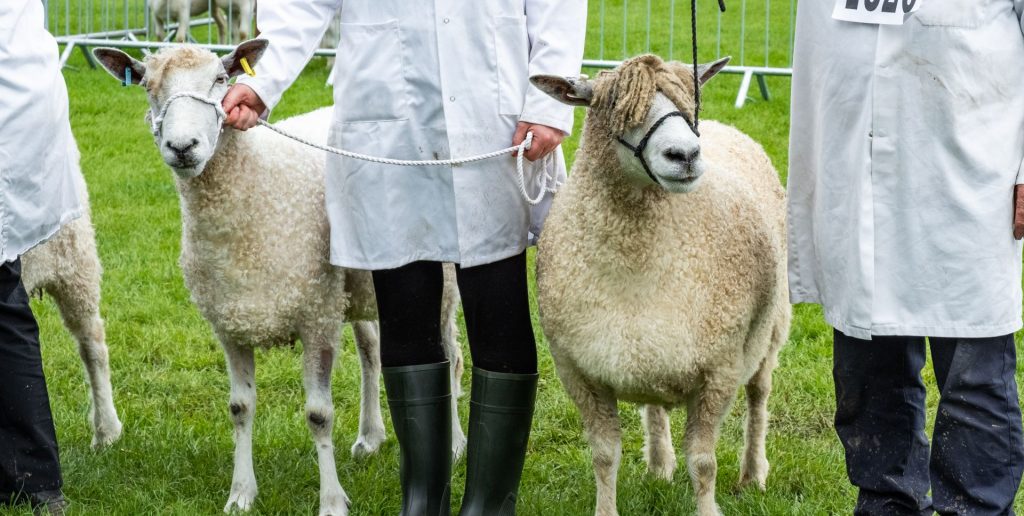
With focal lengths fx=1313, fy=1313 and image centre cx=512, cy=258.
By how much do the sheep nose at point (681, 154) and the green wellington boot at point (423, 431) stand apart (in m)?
1.01

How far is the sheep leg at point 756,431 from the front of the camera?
4.80 m

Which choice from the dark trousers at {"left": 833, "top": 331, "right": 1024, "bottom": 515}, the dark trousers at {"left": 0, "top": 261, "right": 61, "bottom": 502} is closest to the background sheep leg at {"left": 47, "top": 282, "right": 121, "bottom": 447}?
the dark trousers at {"left": 0, "top": 261, "right": 61, "bottom": 502}

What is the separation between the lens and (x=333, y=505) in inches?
176

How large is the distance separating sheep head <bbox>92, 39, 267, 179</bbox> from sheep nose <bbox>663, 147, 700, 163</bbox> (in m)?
1.25

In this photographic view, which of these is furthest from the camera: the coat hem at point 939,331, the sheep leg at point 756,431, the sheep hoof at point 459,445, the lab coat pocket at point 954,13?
the sheep hoof at point 459,445

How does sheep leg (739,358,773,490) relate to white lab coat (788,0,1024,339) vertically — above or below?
below

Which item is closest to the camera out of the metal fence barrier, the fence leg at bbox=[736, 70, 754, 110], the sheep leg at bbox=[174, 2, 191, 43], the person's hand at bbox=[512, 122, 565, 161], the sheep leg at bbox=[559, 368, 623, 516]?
the person's hand at bbox=[512, 122, 565, 161]

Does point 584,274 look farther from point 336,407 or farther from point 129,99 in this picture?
point 129,99

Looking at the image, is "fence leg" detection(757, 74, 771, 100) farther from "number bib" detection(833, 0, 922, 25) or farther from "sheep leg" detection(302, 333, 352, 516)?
"number bib" detection(833, 0, 922, 25)

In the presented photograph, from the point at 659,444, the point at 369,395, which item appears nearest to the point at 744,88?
the point at 369,395

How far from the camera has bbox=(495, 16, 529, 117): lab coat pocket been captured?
3.75m

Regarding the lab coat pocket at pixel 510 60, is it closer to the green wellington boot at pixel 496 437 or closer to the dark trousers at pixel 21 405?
the green wellington boot at pixel 496 437

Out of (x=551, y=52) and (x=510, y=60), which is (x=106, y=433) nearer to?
(x=510, y=60)

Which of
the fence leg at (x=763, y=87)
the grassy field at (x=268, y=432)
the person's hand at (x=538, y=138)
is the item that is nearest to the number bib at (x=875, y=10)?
the person's hand at (x=538, y=138)
